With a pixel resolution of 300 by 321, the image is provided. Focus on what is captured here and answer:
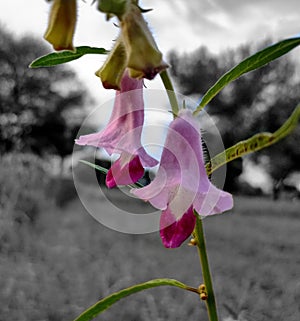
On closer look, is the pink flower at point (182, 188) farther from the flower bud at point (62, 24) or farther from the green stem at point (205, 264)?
the flower bud at point (62, 24)

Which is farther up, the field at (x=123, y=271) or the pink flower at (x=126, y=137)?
the field at (x=123, y=271)

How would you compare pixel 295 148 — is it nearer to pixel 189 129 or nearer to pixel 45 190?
pixel 45 190

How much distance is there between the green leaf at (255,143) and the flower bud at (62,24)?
0.12 metres

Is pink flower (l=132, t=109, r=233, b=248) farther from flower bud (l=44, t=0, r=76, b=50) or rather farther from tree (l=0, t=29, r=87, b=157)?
tree (l=0, t=29, r=87, b=157)

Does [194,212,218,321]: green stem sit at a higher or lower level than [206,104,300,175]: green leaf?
lower

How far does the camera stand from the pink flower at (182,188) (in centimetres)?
39

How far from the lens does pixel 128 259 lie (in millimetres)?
3637

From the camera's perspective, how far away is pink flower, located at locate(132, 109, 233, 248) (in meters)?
0.39

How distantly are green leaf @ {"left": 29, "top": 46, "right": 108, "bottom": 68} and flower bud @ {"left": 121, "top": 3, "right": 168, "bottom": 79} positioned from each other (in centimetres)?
13

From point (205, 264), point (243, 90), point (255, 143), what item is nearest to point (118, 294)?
point (205, 264)

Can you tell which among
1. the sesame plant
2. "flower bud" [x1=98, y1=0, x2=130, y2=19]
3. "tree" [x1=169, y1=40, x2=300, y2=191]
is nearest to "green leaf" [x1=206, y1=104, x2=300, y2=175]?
the sesame plant

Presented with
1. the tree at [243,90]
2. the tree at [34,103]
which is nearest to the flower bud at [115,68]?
the tree at [243,90]

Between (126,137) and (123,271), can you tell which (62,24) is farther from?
(123,271)

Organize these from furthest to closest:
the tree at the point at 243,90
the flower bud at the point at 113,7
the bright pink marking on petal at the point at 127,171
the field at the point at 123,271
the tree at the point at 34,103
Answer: the tree at the point at 34,103 < the tree at the point at 243,90 < the field at the point at 123,271 < the bright pink marking on petal at the point at 127,171 < the flower bud at the point at 113,7
